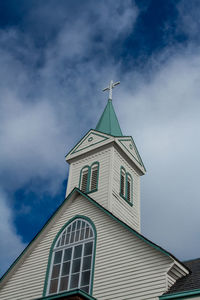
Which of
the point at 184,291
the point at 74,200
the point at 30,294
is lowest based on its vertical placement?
the point at 184,291

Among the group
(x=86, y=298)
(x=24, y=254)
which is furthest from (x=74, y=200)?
(x=86, y=298)

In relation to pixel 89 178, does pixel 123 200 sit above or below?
below

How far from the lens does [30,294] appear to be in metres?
18.9

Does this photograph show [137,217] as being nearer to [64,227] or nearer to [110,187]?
[110,187]

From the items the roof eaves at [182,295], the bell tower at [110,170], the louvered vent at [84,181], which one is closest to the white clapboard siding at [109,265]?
the roof eaves at [182,295]

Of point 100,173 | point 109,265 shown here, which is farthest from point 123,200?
point 109,265

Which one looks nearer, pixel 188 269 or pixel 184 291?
pixel 184 291

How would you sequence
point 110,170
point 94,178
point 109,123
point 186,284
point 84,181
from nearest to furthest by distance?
point 186,284
point 110,170
point 94,178
point 84,181
point 109,123

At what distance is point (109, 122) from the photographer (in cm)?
2880

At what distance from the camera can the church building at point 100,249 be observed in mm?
15691

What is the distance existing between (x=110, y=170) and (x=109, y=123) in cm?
562

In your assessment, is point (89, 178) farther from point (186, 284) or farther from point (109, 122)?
point (186, 284)

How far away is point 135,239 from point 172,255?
2250 millimetres

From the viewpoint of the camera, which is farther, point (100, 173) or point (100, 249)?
point (100, 173)
